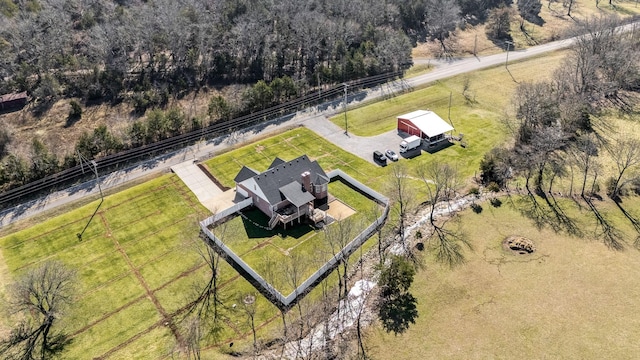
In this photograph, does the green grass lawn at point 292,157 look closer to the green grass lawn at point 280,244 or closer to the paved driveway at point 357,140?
the paved driveway at point 357,140

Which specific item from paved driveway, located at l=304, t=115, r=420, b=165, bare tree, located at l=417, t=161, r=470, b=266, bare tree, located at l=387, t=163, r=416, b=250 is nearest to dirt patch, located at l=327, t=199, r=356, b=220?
bare tree, located at l=387, t=163, r=416, b=250

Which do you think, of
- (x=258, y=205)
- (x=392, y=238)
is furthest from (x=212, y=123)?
(x=392, y=238)

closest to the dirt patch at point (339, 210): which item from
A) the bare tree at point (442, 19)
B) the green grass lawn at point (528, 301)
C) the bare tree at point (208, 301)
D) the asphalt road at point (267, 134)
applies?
the green grass lawn at point (528, 301)

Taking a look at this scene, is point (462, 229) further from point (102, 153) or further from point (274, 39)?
point (274, 39)

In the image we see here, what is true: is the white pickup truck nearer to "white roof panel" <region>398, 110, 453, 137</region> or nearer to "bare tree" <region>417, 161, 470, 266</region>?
"white roof panel" <region>398, 110, 453, 137</region>

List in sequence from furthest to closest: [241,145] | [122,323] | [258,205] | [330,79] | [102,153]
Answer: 1. [330,79]
2. [241,145]
3. [102,153]
4. [258,205]
5. [122,323]

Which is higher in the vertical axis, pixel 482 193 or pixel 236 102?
pixel 236 102

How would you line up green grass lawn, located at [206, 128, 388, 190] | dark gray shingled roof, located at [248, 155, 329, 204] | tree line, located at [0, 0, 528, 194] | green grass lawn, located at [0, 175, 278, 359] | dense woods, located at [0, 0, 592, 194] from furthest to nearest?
1. tree line, located at [0, 0, 528, 194]
2. dense woods, located at [0, 0, 592, 194]
3. green grass lawn, located at [206, 128, 388, 190]
4. dark gray shingled roof, located at [248, 155, 329, 204]
5. green grass lawn, located at [0, 175, 278, 359]
